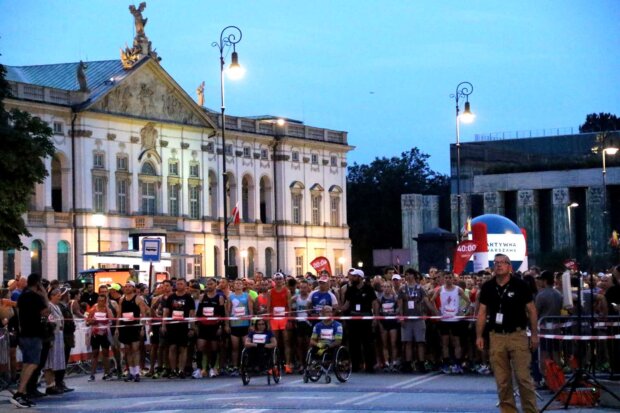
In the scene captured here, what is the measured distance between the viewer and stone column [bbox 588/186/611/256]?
324 ft

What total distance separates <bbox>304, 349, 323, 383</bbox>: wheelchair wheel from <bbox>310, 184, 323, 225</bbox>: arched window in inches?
2771

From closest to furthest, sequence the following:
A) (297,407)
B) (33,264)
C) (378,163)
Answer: (297,407)
(33,264)
(378,163)

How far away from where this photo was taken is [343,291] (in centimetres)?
2955

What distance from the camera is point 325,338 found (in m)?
25.5

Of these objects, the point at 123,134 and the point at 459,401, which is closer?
the point at 459,401

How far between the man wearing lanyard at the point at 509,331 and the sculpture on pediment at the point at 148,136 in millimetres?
64353

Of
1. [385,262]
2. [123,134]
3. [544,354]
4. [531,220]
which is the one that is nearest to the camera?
[544,354]

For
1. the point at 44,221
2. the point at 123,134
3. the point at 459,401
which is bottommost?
the point at 459,401

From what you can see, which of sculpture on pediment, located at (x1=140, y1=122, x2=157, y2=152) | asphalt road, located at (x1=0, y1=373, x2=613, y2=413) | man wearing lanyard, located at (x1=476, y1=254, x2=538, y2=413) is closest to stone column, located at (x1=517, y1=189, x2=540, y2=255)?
sculpture on pediment, located at (x1=140, y1=122, x2=157, y2=152)

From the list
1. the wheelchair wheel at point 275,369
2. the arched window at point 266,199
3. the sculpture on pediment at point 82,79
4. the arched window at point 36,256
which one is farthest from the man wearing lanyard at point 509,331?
the arched window at point 266,199

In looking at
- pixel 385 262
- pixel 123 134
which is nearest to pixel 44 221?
pixel 123 134

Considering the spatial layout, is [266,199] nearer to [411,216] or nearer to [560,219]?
[411,216]

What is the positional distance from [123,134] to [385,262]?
22.4 metres

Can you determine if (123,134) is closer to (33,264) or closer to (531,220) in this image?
(33,264)
